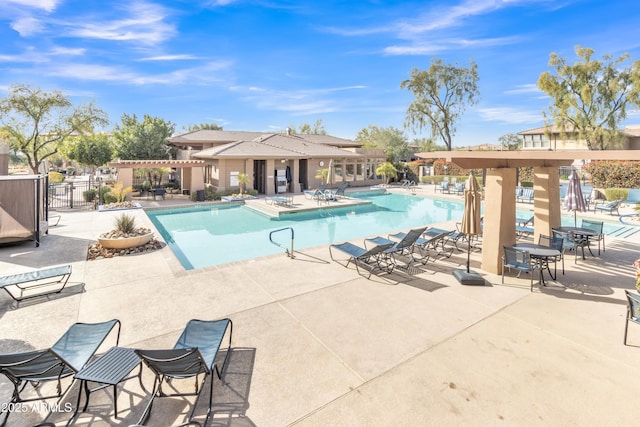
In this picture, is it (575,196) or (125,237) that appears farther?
(125,237)

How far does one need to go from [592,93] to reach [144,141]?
140 feet

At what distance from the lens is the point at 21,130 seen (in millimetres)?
24359

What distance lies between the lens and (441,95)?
3925cm

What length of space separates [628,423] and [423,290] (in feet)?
11.8

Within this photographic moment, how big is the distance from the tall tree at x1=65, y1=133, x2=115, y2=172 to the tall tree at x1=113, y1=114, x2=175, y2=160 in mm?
1451

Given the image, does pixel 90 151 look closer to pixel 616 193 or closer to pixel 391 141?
pixel 616 193

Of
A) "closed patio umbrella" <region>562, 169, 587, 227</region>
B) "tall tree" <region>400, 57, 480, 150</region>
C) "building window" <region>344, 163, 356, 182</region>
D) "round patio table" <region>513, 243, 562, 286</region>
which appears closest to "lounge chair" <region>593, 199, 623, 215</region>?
"closed patio umbrella" <region>562, 169, 587, 227</region>

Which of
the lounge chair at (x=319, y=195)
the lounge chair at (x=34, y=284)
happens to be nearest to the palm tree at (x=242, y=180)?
the lounge chair at (x=319, y=195)

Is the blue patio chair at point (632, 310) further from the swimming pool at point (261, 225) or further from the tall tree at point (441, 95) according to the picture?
the tall tree at point (441, 95)

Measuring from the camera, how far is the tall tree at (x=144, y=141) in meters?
30.2

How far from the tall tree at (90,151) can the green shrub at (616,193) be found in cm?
3905

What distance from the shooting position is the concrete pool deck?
3.30 meters

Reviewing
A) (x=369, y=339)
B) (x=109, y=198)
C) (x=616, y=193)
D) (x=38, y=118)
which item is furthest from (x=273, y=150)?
(x=616, y=193)

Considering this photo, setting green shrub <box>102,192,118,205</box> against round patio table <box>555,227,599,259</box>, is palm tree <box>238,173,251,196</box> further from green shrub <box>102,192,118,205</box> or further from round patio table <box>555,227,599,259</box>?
round patio table <box>555,227,599,259</box>
